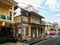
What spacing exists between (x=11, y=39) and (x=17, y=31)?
6.65 metres

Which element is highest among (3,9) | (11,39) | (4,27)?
(3,9)

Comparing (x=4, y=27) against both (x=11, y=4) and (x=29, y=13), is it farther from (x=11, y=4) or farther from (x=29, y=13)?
(x=29, y=13)

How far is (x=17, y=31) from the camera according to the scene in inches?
1410

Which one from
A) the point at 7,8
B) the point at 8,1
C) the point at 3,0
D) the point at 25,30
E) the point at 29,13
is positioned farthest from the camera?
the point at 29,13

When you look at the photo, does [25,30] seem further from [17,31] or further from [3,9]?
[3,9]

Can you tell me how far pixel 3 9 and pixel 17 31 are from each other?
26.2ft

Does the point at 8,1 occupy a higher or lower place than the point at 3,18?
higher

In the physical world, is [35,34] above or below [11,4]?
below

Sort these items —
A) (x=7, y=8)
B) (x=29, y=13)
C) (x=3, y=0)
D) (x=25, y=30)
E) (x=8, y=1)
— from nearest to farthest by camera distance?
(x=3, y=0), (x=8, y=1), (x=7, y=8), (x=25, y=30), (x=29, y=13)

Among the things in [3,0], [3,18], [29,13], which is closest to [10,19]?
[3,18]

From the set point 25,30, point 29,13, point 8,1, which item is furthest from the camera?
point 29,13

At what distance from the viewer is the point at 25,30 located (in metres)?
35.2

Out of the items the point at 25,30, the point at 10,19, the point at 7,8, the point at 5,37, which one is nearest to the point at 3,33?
the point at 5,37

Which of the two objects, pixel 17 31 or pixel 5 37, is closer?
pixel 5 37
